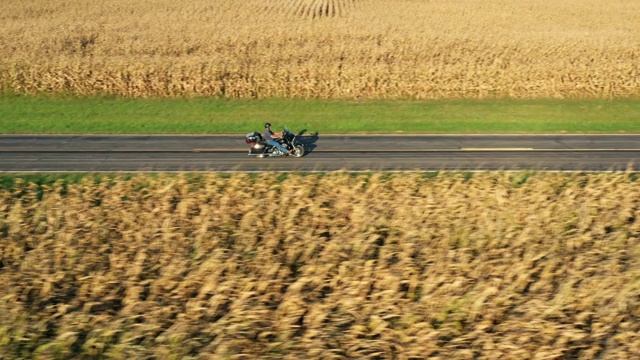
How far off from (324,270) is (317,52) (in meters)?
28.7

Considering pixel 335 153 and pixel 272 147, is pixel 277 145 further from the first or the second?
pixel 335 153

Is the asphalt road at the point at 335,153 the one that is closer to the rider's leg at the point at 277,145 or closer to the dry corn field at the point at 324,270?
the rider's leg at the point at 277,145

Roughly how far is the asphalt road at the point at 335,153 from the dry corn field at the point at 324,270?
13.1ft

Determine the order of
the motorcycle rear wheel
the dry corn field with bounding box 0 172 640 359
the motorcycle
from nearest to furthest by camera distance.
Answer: the dry corn field with bounding box 0 172 640 359
the motorcycle
the motorcycle rear wheel

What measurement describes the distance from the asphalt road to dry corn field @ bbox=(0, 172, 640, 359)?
13.1 feet

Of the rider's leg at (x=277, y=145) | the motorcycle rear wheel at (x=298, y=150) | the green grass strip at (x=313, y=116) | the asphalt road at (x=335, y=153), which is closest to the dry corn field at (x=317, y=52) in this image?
the green grass strip at (x=313, y=116)

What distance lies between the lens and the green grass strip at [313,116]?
28312mm

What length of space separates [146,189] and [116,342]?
898 centimetres

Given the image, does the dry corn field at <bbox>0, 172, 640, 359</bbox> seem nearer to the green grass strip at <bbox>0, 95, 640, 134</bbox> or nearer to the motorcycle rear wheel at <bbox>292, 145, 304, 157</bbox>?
the motorcycle rear wheel at <bbox>292, 145, 304, 157</bbox>

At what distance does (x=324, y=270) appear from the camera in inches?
525

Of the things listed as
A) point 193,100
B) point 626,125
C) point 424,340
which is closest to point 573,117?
point 626,125

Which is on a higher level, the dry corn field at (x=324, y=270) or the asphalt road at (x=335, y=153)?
the asphalt road at (x=335, y=153)

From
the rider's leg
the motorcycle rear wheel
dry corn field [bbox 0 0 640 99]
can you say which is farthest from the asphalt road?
dry corn field [bbox 0 0 640 99]

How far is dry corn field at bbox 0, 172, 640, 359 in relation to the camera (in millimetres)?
10867
